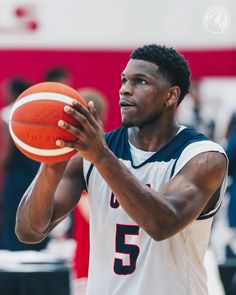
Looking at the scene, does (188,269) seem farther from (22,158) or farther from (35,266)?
(22,158)

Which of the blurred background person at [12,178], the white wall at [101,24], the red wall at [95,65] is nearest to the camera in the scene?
the blurred background person at [12,178]

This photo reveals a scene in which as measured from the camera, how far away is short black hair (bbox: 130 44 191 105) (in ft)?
13.5

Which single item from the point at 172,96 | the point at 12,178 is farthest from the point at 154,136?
the point at 12,178

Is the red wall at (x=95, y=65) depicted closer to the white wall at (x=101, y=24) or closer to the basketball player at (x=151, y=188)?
the white wall at (x=101, y=24)

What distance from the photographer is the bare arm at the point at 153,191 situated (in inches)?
133

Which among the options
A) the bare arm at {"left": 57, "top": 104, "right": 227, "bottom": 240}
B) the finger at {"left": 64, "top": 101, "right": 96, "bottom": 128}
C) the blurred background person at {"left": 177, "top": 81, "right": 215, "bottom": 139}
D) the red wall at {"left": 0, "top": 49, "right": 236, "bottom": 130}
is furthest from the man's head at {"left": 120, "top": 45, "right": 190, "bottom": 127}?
the red wall at {"left": 0, "top": 49, "right": 236, "bottom": 130}

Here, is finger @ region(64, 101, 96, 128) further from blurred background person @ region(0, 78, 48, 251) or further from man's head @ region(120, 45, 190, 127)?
blurred background person @ region(0, 78, 48, 251)

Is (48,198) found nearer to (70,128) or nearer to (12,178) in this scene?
(70,128)

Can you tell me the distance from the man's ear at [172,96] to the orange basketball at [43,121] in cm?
67

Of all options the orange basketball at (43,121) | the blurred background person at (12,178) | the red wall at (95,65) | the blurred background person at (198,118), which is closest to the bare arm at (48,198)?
the orange basketball at (43,121)

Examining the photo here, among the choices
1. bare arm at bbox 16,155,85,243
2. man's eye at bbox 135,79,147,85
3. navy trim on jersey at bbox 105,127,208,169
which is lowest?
bare arm at bbox 16,155,85,243

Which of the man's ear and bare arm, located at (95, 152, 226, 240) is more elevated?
the man's ear

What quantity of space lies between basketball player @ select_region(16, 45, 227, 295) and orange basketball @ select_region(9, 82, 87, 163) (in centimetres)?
25

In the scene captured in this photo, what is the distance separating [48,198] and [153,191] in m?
0.55
